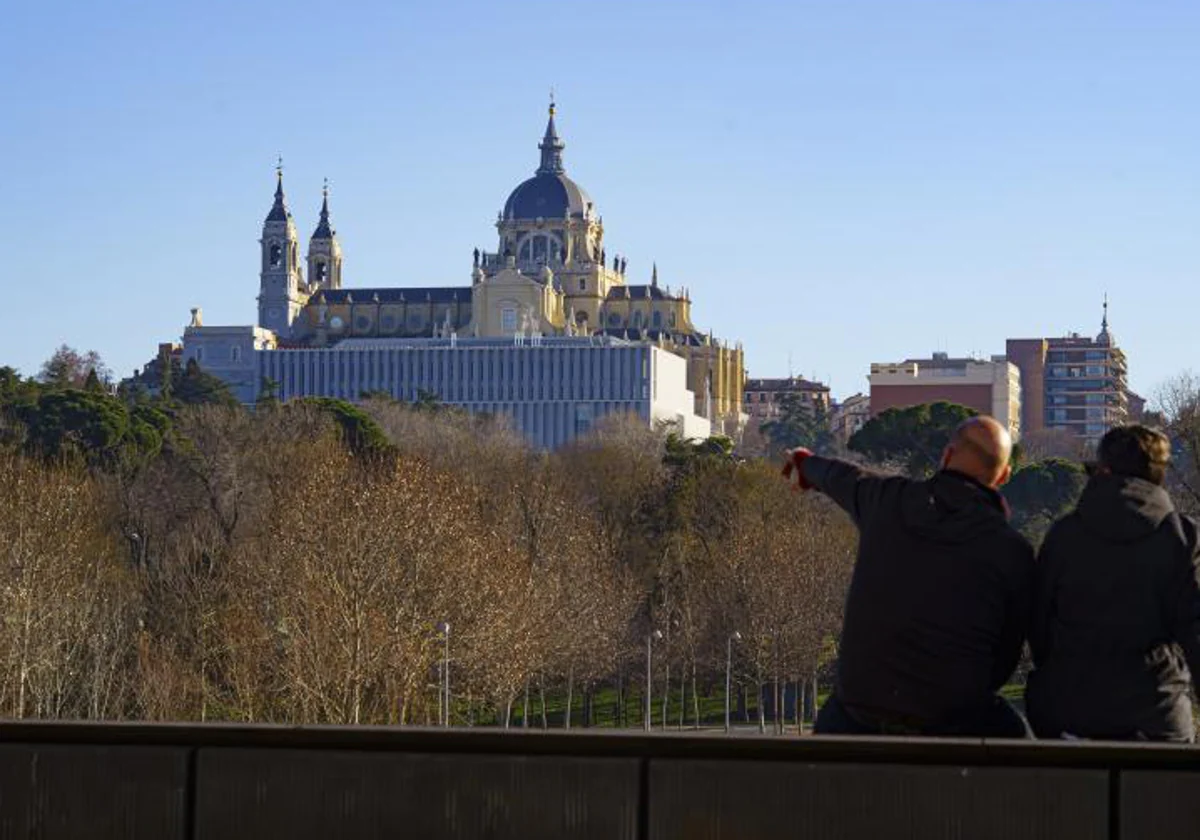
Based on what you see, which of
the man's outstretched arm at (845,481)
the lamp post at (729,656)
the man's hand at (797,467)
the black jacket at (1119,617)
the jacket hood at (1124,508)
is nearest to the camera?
the black jacket at (1119,617)

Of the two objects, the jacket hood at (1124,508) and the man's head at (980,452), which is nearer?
the jacket hood at (1124,508)

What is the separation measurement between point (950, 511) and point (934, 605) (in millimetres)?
310

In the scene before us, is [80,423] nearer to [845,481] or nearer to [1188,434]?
[1188,434]

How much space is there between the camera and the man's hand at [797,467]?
9984 mm

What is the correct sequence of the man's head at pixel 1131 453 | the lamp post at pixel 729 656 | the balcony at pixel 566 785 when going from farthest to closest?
the lamp post at pixel 729 656 < the man's head at pixel 1131 453 < the balcony at pixel 566 785

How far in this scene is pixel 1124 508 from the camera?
30.7 ft

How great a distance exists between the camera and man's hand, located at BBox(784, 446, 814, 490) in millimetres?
9984

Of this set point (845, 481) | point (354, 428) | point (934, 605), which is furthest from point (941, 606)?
point (354, 428)

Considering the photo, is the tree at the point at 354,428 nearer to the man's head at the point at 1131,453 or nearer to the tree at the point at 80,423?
the tree at the point at 80,423

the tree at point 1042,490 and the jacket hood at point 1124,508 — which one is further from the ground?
the tree at point 1042,490

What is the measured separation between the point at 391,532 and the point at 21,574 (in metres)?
6.88

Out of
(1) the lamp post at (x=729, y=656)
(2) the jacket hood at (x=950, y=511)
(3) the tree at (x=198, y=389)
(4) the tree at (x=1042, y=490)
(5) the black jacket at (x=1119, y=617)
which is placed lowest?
(5) the black jacket at (x=1119, y=617)

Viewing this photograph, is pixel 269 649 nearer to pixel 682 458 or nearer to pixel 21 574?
pixel 21 574

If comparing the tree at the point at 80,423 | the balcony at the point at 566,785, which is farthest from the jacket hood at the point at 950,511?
the tree at the point at 80,423
